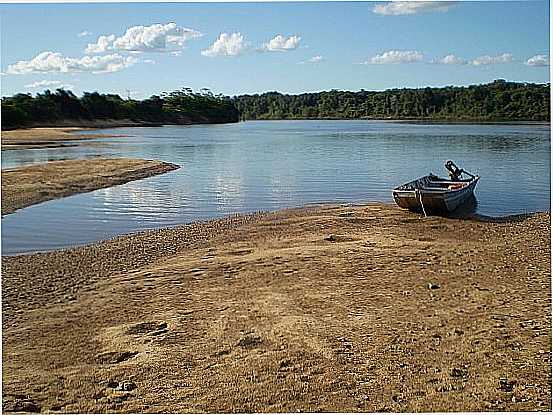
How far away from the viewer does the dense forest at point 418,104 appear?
2145cm

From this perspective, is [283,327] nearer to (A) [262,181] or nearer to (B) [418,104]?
(A) [262,181]

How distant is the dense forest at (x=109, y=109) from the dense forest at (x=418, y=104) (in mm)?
3450

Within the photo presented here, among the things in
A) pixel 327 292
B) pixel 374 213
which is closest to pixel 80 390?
pixel 327 292

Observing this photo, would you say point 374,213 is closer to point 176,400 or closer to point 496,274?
point 496,274

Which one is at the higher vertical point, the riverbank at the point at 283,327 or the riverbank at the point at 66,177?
the riverbank at the point at 283,327

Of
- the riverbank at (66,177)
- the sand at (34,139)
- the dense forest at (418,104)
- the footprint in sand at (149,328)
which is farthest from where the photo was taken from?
the dense forest at (418,104)

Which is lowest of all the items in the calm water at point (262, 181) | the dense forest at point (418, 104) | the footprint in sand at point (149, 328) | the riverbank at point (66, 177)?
the calm water at point (262, 181)

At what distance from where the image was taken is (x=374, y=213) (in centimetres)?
856

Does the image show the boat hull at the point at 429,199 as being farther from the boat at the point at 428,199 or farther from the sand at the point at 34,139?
the sand at the point at 34,139

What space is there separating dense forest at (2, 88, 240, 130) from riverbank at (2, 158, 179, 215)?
13.2ft

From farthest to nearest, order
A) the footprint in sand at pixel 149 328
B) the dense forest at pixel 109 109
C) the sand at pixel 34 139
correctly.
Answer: the dense forest at pixel 109 109
the sand at pixel 34 139
the footprint in sand at pixel 149 328

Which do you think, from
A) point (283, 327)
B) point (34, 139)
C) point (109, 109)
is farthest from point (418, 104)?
point (283, 327)

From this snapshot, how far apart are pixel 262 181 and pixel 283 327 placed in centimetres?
909

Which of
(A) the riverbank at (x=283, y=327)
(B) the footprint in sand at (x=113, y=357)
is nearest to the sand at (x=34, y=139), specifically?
(A) the riverbank at (x=283, y=327)
